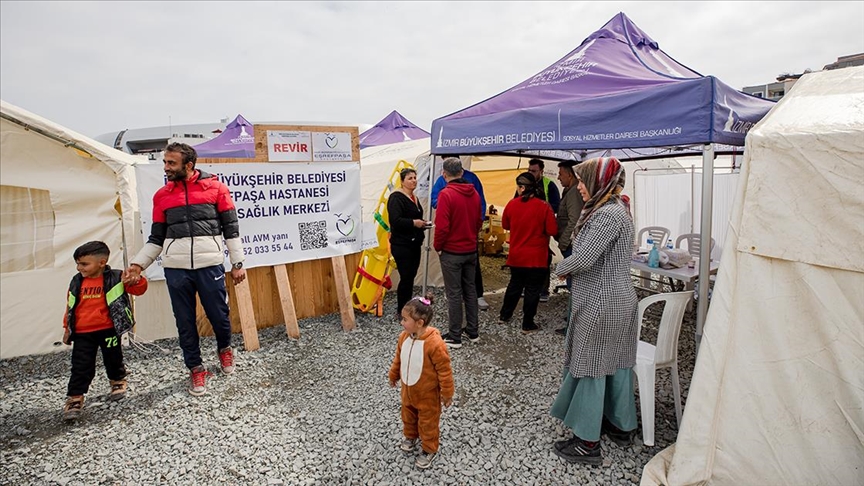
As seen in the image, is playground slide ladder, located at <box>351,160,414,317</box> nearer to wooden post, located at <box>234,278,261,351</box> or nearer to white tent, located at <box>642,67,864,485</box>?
wooden post, located at <box>234,278,261,351</box>

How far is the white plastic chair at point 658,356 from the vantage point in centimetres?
292

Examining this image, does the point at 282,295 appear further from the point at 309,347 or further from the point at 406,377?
the point at 406,377

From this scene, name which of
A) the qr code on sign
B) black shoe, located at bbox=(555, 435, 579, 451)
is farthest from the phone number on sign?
black shoe, located at bbox=(555, 435, 579, 451)

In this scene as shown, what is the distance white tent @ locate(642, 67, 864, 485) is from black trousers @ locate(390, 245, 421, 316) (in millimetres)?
3033

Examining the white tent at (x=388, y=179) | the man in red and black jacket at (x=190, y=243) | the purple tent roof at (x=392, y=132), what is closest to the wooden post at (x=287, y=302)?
the man in red and black jacket at (x=190, y=243)

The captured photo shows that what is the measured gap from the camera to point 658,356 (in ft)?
10.0

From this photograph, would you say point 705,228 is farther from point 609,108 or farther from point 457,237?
point 457,237

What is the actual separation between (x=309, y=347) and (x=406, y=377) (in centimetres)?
233

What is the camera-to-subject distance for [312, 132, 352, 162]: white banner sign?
5070 mm

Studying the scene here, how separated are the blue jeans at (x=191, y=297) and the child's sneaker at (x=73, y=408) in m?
0.72

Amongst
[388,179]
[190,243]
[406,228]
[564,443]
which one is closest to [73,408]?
[190,243]

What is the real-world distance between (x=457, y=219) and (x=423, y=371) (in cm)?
206

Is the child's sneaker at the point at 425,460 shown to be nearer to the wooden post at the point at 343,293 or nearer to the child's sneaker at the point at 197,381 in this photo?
the child's sneaker at the point at 197,381

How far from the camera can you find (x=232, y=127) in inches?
461
